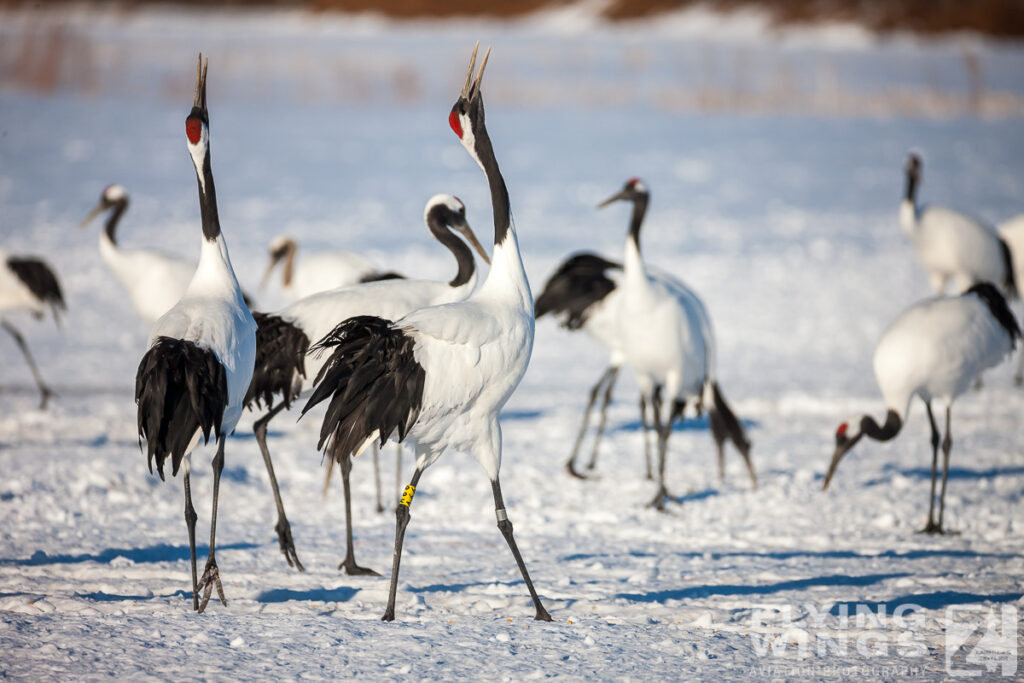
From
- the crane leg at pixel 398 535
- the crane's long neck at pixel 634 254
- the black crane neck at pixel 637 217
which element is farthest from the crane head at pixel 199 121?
the black crane neck at pixel 637 217

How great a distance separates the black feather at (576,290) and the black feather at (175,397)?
3782 mm

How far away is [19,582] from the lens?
4.66 meters

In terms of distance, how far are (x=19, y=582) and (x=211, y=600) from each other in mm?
793

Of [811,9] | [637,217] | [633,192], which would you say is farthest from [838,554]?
[811,9]

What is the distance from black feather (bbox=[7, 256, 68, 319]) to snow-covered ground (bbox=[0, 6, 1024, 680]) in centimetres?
81

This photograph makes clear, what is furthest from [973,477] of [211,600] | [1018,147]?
[1018,147]

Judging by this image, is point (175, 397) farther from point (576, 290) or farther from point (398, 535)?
point (576, 290)

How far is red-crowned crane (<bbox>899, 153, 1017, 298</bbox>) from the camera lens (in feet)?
34.7

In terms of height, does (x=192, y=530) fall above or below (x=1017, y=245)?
below

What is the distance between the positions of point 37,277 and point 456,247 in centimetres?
492

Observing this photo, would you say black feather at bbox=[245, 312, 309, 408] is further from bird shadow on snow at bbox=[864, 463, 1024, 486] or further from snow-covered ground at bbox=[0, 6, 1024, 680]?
bird shadow on snow at bbox=[864, 463, 1024, 486]

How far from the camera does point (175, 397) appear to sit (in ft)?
14.0

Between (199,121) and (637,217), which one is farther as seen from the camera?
(637,217)

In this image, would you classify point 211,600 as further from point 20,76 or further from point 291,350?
point 20,76
